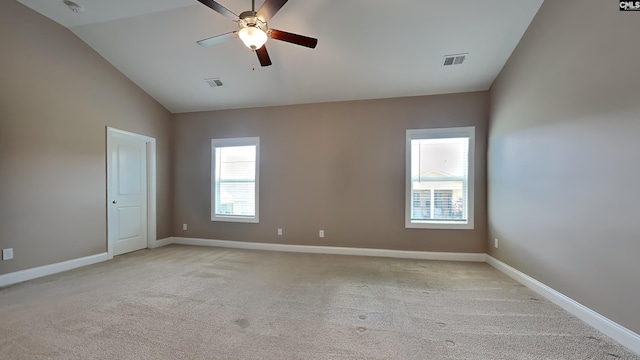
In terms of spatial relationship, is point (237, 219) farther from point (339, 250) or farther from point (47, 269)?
point (47, 269)

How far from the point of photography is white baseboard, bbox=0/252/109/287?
9.43ft

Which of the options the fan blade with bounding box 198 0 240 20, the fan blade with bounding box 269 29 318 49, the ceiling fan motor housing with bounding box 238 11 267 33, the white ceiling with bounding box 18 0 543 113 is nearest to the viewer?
the fan blade with bounding box 198 0 240 20

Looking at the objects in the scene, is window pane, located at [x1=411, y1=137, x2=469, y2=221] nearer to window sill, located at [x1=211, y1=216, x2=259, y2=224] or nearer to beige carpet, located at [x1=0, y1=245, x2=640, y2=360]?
beige carpet, located at [x1=0, y1=245, x2=640, y2=360]

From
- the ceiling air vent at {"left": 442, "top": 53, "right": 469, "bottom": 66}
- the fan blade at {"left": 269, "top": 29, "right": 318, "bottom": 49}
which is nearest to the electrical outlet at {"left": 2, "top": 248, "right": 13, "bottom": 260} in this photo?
→ the fan blade at {"left": 269, "top": 29, "right": 318, "bottom": 49}

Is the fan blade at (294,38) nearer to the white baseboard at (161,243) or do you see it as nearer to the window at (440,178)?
the window at (440,178)

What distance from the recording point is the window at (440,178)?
12.9 feet

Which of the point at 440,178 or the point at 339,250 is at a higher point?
the point at 440,178

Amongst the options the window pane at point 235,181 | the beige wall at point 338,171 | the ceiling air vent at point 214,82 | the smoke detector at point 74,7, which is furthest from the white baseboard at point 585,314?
the smoke detector at point 74,7

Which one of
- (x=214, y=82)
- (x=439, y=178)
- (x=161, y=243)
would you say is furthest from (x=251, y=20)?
(x=161, y=243)

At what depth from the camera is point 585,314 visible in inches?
84.0

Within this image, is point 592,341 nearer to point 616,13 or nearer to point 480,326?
point 480,326

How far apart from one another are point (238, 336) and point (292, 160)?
3045 millimetres

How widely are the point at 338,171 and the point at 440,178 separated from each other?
5.61ft

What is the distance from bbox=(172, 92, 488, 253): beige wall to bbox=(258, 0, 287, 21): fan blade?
225 cm
